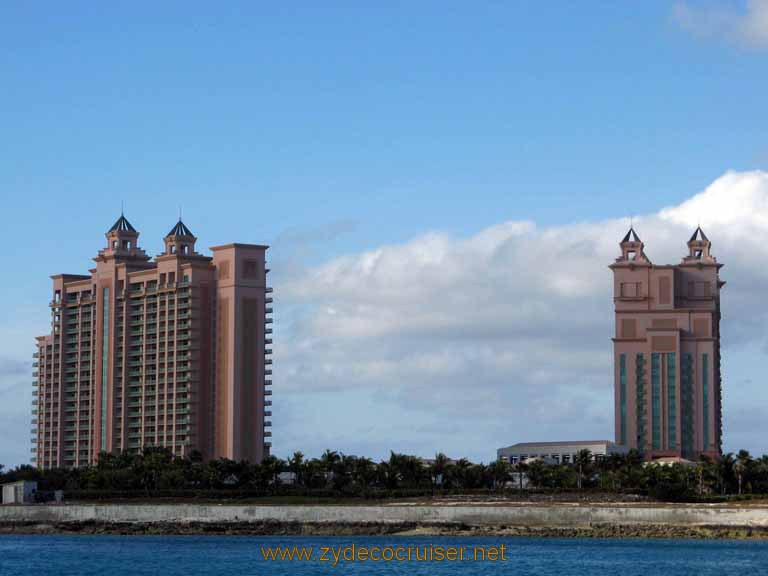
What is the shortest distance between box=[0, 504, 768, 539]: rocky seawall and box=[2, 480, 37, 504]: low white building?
31.3 ft

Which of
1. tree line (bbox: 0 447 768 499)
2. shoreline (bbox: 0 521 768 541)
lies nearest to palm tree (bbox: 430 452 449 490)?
tree line (bbox: 0 447 768 499)

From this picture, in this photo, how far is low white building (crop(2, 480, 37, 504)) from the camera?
17625cm

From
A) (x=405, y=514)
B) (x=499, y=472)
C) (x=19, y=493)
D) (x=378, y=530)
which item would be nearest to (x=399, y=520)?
(x=405, y=514)

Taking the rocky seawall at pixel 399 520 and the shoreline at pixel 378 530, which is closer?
the shoreline at pixel 378 530

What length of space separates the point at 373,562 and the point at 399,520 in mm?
29617

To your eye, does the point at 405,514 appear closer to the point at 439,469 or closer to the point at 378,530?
the point at 378,530

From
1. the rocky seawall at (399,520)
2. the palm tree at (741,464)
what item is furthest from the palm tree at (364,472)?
the palm tree at (741,464)

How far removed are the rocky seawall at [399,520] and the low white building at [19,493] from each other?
9.55 metres

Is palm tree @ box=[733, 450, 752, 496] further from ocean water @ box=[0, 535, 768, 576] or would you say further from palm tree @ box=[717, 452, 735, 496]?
ocean water @ box=[0, 535, 768, 576]

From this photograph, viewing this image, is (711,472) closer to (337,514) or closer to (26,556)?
(337,514)

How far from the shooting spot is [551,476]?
18188 cm

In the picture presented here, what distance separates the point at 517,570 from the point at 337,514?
45070 millimetres

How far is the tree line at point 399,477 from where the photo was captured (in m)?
172

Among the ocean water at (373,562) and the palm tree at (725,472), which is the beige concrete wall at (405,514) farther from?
the palm tree at (725,472)
